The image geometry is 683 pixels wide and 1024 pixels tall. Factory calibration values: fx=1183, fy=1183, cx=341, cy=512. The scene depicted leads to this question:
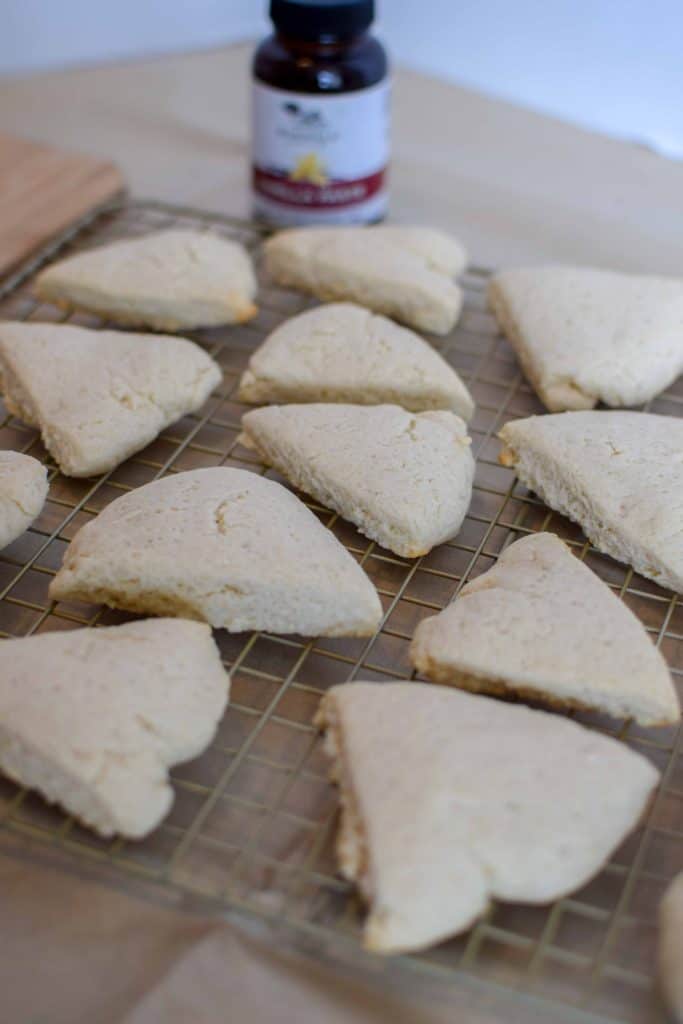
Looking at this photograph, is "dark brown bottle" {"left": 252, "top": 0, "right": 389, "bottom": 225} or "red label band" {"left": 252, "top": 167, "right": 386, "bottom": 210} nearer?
"dark brown bottle" {"left": 252, "top": 0, "right": 389, "bottom": 225}

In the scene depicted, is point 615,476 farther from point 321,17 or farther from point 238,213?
point 238,213

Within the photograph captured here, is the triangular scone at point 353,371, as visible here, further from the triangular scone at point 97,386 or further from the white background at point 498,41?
the white background at point 498,41

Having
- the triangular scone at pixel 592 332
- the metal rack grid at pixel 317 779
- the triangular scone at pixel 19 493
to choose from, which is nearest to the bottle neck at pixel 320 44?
the triangular scone at pixel 592 332

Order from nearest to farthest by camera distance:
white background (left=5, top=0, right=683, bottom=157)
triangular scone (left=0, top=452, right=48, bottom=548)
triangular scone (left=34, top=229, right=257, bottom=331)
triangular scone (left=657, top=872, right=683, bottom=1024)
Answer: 1. triangular scone (left=657, top=872, right=683, bottom=1024)
2. triangular scone (left=0, top=452, right=48, bottom=548)
3. triangular scone (left=34, top=229, right=257, bottom=331)
4. white background (left=5, top=0, right=683, bottom=157)

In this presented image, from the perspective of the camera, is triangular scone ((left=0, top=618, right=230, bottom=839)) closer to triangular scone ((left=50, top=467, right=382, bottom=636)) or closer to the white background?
triangular scone ((left=50, top=467, right=382, bottom=636))

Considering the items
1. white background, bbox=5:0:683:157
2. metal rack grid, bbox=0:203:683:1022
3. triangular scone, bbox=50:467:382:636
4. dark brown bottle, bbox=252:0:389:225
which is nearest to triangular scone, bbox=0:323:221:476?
metal rack grid, bbox=0:203:683:1022

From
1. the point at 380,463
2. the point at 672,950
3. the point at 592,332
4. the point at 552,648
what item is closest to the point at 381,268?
the point at 592,332

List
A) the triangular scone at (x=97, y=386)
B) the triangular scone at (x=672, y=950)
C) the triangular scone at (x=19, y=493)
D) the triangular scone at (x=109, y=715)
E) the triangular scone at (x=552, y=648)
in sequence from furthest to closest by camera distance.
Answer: the triangular scone at (x=97, y=386)
the triangular scone at (x=19, y=493)
the triangular scone at (x=552, y=648)
the triangular scone at (x=109, y=715)
the triangular scone at (x=672, y=950)
